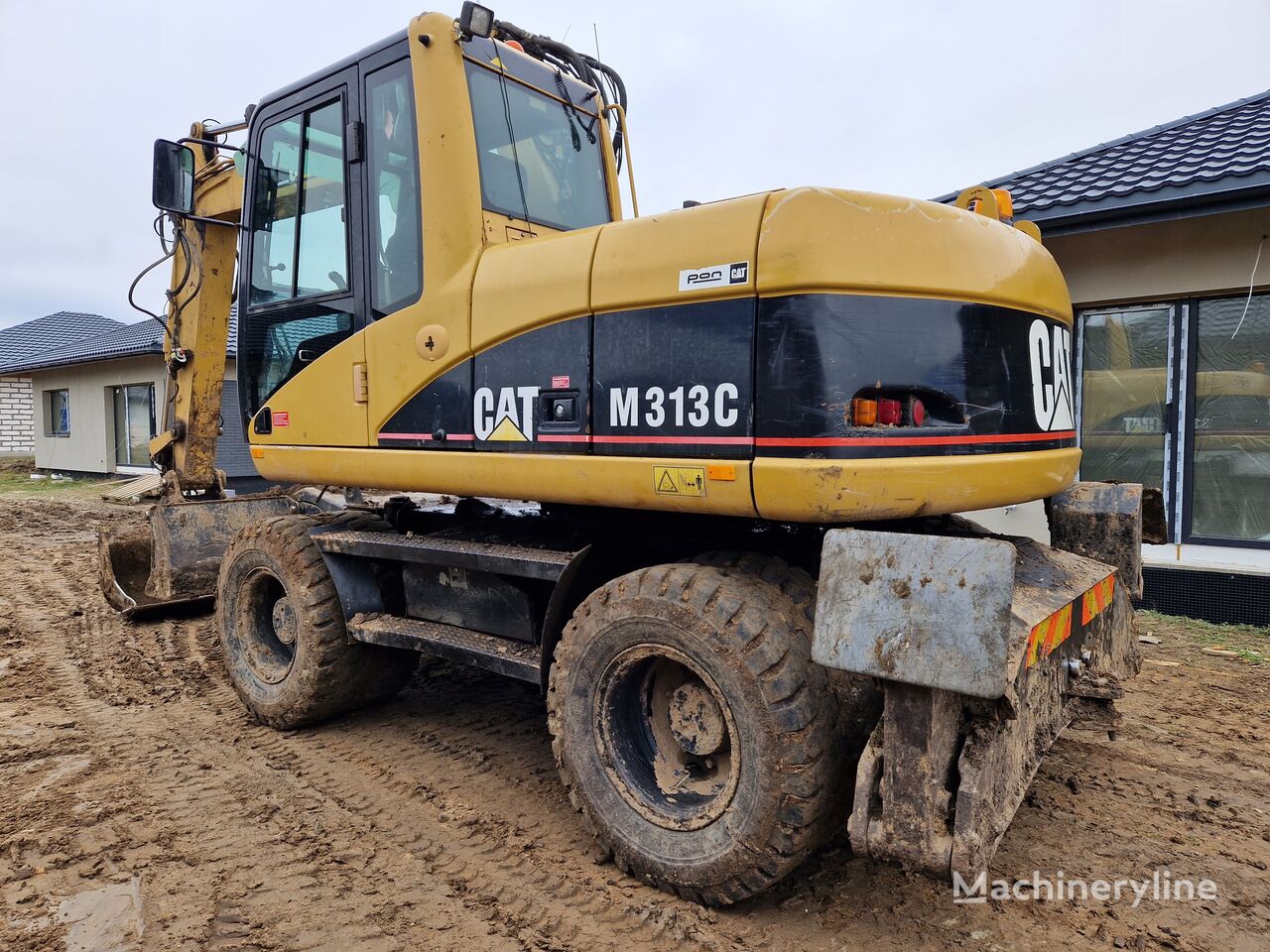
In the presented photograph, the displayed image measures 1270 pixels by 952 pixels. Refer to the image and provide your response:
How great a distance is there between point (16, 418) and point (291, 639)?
27.5 metres

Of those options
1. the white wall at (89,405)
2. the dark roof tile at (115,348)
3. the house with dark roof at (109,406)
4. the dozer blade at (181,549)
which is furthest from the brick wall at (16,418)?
the dozer blade at (181,549)

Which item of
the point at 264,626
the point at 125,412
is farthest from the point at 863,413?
the point at 125,412

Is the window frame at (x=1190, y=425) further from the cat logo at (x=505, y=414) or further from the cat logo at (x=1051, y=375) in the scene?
the cat logo at (x=505, y=414)

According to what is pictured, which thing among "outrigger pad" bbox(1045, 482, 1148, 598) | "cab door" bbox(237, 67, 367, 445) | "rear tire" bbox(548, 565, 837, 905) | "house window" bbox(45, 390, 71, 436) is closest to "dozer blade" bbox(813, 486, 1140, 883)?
"rear tire" bbox(548, 565, 837, 905)

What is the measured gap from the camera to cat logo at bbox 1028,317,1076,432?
292 cm

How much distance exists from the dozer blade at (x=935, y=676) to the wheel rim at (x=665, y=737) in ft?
1.66

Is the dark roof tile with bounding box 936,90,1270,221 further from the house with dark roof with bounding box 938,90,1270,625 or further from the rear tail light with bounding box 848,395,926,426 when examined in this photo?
the rear tail light with bounding box 848,395,926,426

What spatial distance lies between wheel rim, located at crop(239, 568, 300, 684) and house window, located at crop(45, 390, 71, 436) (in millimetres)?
19838

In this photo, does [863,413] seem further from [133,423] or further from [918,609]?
[133,423]

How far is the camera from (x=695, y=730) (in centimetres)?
280

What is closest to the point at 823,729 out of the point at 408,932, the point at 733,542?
the point at 733,542

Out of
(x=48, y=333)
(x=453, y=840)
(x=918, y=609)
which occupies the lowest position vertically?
(x=453, y=840)

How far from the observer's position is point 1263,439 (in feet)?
20.0

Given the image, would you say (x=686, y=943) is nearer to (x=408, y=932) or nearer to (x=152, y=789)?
(x=408, y=932)
